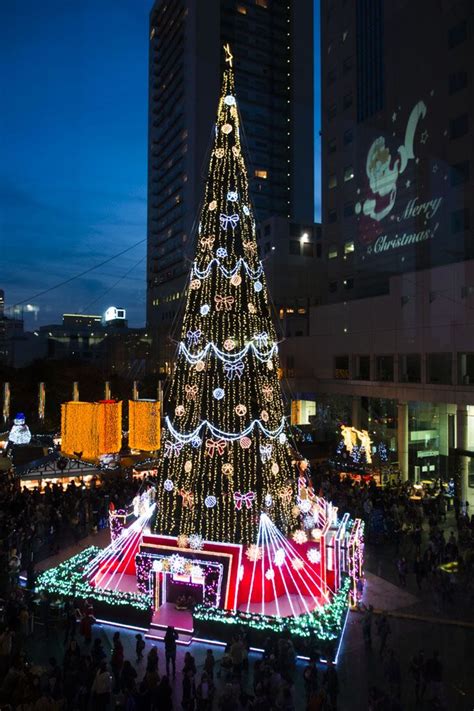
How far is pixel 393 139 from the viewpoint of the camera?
34312 millimetres

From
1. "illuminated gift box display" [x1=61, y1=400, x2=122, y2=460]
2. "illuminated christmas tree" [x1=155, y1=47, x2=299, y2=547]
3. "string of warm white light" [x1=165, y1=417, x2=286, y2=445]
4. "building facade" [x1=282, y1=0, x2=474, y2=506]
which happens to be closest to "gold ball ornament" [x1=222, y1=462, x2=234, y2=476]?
"illuminated christmas tree" [x1=155, y1=47, x2=299, y2=547]

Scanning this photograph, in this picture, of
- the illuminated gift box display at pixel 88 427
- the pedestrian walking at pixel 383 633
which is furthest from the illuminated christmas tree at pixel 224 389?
the illuminated gift box display at pixel 88 427

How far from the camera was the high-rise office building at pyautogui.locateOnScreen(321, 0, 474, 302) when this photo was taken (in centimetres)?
2933

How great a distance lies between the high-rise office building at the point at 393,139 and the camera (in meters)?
29.3

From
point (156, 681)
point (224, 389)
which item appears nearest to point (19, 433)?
point (224, 389)

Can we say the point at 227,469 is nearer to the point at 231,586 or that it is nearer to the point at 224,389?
the point at 224,389

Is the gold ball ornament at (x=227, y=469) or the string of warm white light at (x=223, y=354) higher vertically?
the string of warm white light at (x=223, y=354)

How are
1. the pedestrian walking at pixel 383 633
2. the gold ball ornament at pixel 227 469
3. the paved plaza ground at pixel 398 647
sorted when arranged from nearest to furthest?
the paved plaza ground at pixel 398 647
the pedestrian walking at pixel 383 633
the gold ball ornament at pixel 227 469

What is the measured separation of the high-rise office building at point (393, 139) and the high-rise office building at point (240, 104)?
98.9 feet

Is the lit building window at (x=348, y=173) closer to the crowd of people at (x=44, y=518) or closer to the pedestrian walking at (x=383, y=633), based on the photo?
the crowd of people at (x=44, y=518)

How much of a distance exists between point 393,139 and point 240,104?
146 ft

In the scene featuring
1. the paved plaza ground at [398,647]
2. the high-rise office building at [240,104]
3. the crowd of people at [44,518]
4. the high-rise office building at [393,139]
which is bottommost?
the paved plaza ground at [398,647]

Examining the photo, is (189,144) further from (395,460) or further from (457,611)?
(457,611)

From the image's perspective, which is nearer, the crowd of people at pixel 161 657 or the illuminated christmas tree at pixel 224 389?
the crowd of people at pixel 161 657
